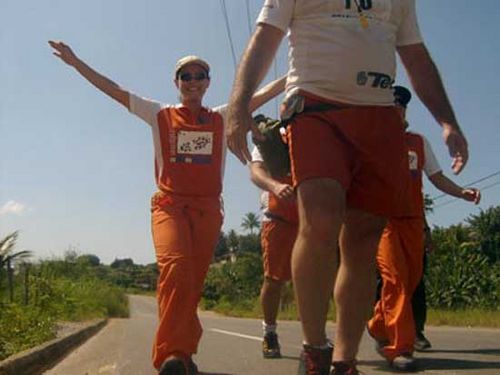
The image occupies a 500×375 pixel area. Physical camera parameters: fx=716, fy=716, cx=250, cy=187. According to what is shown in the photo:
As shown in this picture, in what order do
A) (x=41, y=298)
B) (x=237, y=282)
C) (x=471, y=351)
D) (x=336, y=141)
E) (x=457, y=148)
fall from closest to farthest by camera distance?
(x=336, y=141)
(x=457, y=148)
(x=471, y=351)
(x=41, y=298)
(x=237, y=282)

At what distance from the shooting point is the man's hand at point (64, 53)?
5352 millimetres

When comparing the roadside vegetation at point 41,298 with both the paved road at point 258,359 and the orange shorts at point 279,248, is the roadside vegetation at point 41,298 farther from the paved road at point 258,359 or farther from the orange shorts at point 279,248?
the orange shorts at point 279,248

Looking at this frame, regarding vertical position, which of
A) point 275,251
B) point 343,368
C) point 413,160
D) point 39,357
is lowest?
point 39,357

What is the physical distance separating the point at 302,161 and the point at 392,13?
1015 millimetres

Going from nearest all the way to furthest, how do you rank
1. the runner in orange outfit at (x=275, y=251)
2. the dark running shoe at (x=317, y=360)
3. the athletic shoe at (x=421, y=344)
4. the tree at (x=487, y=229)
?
the dark running shoe at (x=317, y=360), the runner in orange outfit at (x=275, y=251), the athletic shoe at (x=421, y=344), the tree at (x=487, y=229)

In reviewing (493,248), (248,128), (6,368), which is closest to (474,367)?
(248,128)

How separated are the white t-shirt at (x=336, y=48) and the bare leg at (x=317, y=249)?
0.50 meters

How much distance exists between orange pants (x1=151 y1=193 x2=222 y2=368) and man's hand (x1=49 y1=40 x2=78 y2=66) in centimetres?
126

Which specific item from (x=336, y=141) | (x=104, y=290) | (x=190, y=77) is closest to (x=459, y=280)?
(x=104, y=290)

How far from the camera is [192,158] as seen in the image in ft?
16.1

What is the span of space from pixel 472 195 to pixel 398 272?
0.84m

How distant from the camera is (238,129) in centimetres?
320

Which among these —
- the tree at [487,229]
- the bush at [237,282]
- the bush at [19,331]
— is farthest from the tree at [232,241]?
the bush at [19,331]

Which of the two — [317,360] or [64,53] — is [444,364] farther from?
[64,53]
